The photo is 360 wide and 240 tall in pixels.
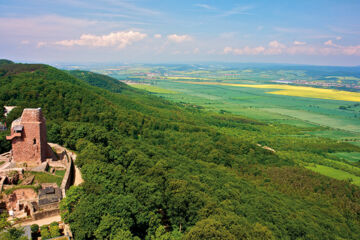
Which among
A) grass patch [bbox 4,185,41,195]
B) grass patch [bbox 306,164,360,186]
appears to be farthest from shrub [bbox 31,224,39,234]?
grass patch [bbox 306,164,360,186]

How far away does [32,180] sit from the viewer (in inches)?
986

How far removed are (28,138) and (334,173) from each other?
214 ft

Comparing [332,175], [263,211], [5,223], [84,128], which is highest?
Result: [84,128]

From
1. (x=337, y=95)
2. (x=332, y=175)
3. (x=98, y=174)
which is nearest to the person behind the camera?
(x=98, y=174)

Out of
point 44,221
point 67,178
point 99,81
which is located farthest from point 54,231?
point 99,81

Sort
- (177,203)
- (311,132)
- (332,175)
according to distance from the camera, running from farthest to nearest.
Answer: (311,132) < (332,175) < (177,203)

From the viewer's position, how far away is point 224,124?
330 ft

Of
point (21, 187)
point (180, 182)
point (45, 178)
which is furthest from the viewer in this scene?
point (180, 182)

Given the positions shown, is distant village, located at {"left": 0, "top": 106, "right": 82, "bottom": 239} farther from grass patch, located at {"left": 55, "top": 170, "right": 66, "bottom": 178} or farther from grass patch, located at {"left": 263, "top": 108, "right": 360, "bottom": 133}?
grass patch, located at {"left": 263, "top": 108, "right": 360, "bottom": 133}

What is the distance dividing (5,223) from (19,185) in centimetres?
525

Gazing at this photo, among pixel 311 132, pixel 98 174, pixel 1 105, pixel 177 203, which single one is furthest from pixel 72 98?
pixel 311 132

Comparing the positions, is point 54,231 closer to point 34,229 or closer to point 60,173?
point 34,229

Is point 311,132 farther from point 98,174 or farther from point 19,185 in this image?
point 19,185

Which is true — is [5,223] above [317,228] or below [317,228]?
above
